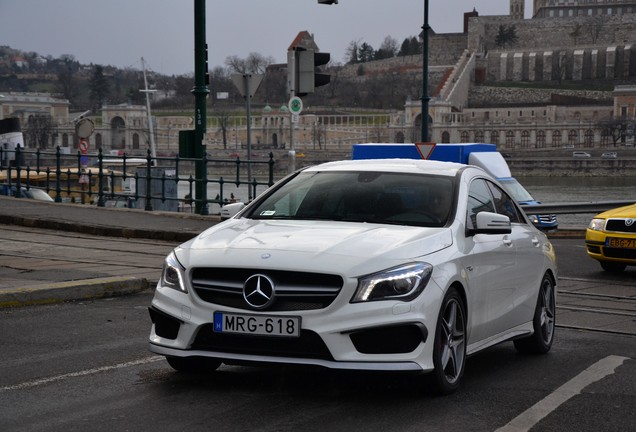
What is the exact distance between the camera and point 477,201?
734 cm

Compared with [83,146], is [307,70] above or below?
above

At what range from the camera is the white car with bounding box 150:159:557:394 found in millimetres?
5840

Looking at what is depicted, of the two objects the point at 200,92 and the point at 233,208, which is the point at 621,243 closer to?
the point at 233,208

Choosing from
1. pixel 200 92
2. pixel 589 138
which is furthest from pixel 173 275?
pixel 589 138

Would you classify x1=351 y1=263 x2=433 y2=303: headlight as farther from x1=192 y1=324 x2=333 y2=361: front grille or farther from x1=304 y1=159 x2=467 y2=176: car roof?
x1=304 y1=159 x2=467 y2=176: car roof

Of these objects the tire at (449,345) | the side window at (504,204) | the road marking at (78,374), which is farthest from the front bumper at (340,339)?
the side window at (504,204)

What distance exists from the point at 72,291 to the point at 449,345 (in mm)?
4488

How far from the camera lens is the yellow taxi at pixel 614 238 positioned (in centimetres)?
1442

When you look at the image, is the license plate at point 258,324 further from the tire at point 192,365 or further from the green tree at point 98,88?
the green tree at point 98,88

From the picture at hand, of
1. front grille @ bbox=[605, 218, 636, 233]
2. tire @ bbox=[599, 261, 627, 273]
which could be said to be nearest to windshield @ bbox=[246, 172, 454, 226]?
front grille @ bbox=[605, 218, 636, 233]

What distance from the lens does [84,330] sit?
8.21m

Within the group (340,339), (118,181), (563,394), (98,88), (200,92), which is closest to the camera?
(340,339)

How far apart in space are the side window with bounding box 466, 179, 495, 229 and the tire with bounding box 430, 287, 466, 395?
2.25 feet

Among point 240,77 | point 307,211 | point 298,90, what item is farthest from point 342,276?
point 240,77
